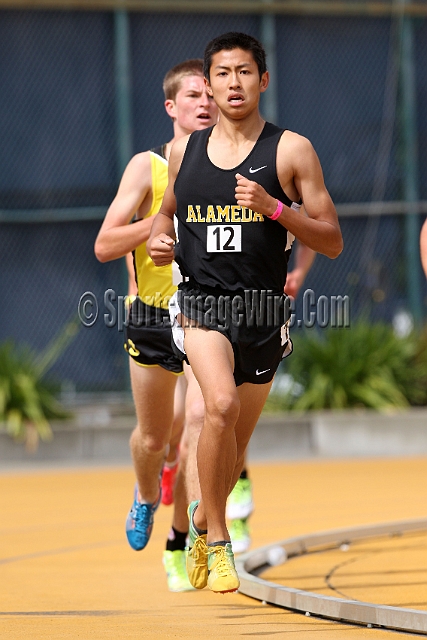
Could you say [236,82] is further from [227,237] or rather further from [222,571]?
[222,571]

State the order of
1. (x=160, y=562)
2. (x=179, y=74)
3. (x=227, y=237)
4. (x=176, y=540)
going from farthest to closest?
(x=160, y=562) < (x=179, y=74) < (x=176, y=540) < (x=227, y=237)

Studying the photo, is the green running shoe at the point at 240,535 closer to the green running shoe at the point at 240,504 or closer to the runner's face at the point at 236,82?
the green running shoe at the point at 240,504

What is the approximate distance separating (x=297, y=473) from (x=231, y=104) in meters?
8.09

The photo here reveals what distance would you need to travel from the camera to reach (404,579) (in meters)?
6.45

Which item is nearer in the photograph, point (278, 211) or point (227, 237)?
point (278, 211)

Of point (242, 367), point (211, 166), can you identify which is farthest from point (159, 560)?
point (211, 166)

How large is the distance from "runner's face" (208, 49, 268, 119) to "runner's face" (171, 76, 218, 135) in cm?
140

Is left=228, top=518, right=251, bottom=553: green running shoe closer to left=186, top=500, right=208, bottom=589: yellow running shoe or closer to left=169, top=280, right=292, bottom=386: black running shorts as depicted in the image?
left=186, top=500, right=208, bottom=589: yellow running shoe

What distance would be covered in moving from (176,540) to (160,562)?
918 mm

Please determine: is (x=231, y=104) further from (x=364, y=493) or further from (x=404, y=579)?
(x=364, y=493)

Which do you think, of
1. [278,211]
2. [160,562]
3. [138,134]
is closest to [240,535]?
[160,562]

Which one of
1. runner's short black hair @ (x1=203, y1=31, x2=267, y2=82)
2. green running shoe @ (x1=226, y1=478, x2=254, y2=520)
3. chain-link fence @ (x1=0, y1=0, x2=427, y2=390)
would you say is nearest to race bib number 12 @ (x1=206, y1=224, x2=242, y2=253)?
runner's short black hair @ (x1=203, y1=31, x2=267, y2=82)

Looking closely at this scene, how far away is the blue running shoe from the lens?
696 centimetres

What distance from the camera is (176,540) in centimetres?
675
